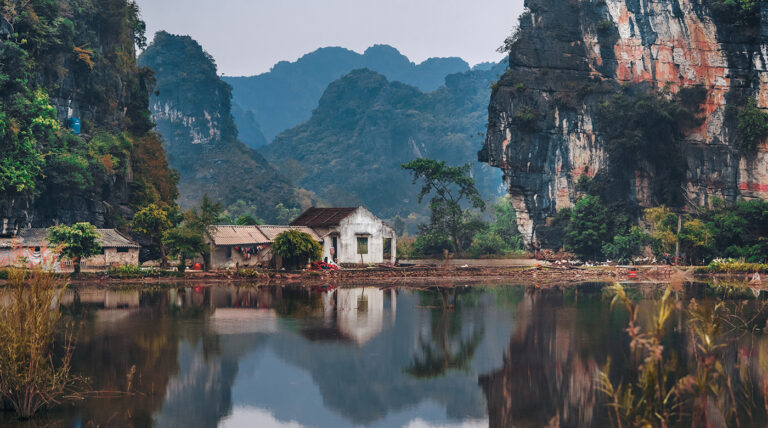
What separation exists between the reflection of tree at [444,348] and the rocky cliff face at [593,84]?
38410 mm

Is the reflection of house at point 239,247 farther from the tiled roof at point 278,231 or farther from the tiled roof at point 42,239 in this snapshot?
the tiled roof at point 42,239

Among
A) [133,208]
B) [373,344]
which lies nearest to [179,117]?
[133,208]

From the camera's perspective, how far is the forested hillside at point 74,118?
46156 mm

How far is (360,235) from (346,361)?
33.2 meters

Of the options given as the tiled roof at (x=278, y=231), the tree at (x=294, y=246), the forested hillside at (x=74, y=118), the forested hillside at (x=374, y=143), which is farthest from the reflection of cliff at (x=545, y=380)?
the forested hillside at (x=374, y=143)

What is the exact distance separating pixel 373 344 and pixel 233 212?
9573 centimetres

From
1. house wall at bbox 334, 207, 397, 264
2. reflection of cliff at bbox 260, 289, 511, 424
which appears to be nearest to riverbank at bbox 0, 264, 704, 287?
house wall at bbox 334, 207, 397, 264

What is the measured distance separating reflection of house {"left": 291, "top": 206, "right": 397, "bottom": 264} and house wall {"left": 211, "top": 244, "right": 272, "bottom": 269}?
186 inches

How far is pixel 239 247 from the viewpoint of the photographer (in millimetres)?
48406

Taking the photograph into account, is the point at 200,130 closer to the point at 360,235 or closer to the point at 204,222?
the point at 360,235

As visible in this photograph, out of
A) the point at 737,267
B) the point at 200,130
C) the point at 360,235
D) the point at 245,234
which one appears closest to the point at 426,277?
the point at 360,235

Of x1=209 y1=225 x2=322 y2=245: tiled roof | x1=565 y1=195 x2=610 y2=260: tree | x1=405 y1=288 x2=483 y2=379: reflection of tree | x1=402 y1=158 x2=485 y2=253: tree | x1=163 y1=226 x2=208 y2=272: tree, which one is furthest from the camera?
x1=402 y1=158 x2=485 y2=253: tree

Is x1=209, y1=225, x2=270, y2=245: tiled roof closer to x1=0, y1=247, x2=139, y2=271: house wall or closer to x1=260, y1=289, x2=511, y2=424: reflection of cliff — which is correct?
x1=0, y1=247, x2=139, y2=271: house wall

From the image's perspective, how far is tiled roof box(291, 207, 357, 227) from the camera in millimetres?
53469
